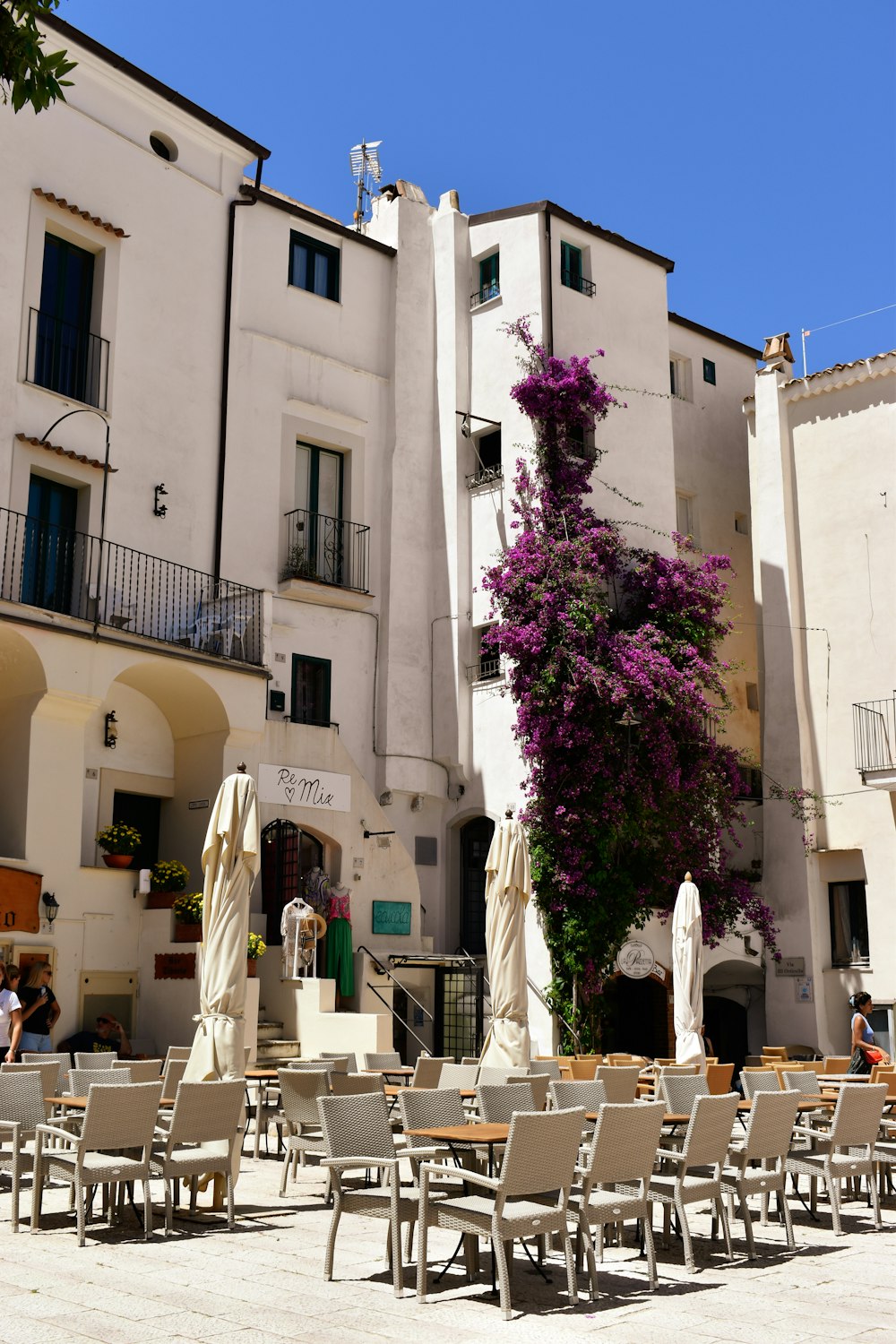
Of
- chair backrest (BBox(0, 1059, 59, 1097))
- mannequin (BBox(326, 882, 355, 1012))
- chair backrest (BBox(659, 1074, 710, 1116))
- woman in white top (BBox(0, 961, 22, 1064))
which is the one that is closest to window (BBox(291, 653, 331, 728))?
mannequin (BBox(326, 882, 355, 1012))

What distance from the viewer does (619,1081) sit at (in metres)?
10.7

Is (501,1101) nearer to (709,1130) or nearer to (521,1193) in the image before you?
(709,1130)

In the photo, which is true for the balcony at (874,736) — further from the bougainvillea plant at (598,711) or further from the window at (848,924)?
the bougainvillea plant at (598,711)

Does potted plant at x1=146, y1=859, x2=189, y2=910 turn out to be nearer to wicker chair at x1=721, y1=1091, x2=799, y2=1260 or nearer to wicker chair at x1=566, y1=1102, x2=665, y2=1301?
wicker chair at x1=721, y1=1091, x2=799, y2=1260

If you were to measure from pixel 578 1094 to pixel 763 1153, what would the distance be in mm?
1654

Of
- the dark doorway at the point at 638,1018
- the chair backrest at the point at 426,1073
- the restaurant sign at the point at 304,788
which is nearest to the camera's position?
the chair backrest at the point at 426,1073

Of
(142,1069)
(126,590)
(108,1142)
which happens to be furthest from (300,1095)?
(126,590)

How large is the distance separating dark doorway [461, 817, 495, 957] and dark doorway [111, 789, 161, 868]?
5.73 meters

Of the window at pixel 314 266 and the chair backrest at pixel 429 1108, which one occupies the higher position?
the window at pixel 314 266

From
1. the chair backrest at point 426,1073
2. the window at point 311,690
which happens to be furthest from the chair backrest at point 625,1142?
the window at point 311,690

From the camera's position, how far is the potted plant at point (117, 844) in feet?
59.9

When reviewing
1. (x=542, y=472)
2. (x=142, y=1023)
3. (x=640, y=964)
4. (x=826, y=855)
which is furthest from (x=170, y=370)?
(x=826, y=855)

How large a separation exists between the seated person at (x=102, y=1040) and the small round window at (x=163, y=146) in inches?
535

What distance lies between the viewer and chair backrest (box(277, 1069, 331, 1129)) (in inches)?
420
